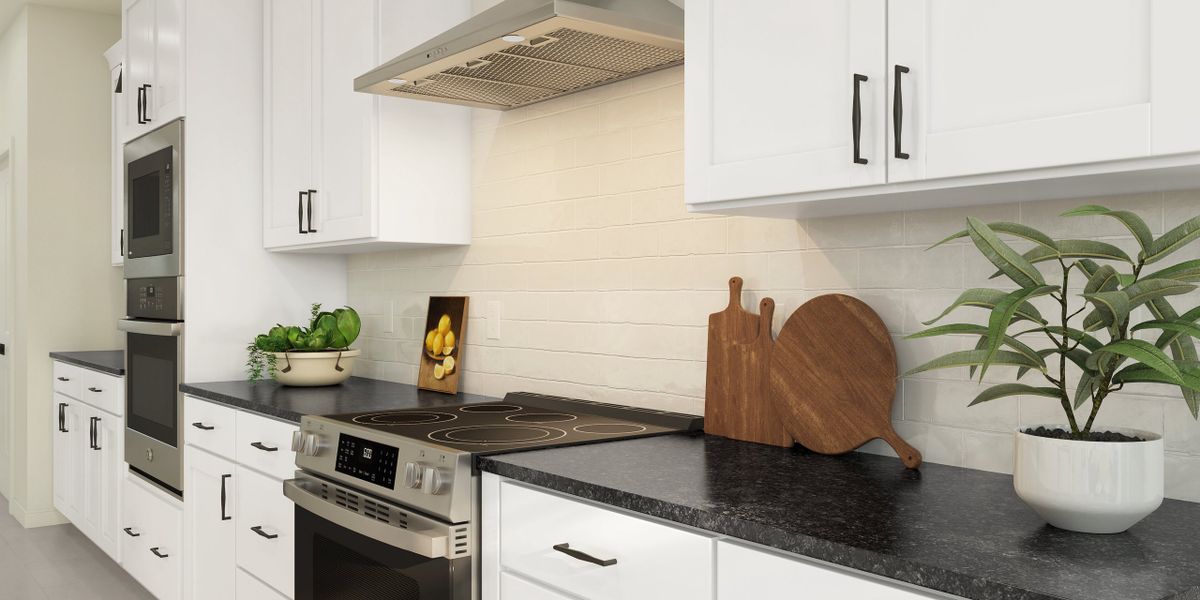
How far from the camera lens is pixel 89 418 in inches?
169

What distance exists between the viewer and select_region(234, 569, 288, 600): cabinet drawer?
2.71 metres

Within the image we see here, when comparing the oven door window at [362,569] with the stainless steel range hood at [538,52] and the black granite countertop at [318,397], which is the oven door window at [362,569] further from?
the stainless steel range hood at [538,52]

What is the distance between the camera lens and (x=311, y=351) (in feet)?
11.0

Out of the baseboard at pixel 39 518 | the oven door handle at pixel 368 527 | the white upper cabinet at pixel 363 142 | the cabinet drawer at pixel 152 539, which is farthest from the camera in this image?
the baseboard at pixel 39 518

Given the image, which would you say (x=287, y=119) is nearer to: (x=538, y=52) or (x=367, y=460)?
(x=538, y=52)

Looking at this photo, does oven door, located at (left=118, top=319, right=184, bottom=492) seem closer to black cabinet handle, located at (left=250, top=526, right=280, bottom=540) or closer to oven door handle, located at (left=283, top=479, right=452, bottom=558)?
black cabinet handle, located at (left=250, top=526, right=280, bottom=540)

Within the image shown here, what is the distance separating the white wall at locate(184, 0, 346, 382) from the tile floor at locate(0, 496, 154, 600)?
4.07 ft

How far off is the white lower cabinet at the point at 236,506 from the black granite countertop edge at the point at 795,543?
121 centimetres

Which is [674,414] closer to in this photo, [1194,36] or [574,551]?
[574,551]

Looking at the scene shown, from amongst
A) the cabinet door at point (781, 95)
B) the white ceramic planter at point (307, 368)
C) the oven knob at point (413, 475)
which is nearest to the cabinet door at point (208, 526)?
the white ceramic planter at point (307, 368)

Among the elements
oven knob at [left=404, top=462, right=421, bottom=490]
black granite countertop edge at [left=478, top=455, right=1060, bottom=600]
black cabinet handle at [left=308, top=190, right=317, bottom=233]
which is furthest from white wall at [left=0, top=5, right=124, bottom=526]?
black granite countertop edge at [left=478, top=455, right=1060, bottom=600]

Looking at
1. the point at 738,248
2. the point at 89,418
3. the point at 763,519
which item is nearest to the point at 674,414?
the point at 738,248

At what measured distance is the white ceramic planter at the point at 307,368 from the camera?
3.28 metres

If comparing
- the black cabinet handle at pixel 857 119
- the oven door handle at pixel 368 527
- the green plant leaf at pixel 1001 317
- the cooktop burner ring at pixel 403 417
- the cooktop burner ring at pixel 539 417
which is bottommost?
the oven door handle at pixel 368 527
